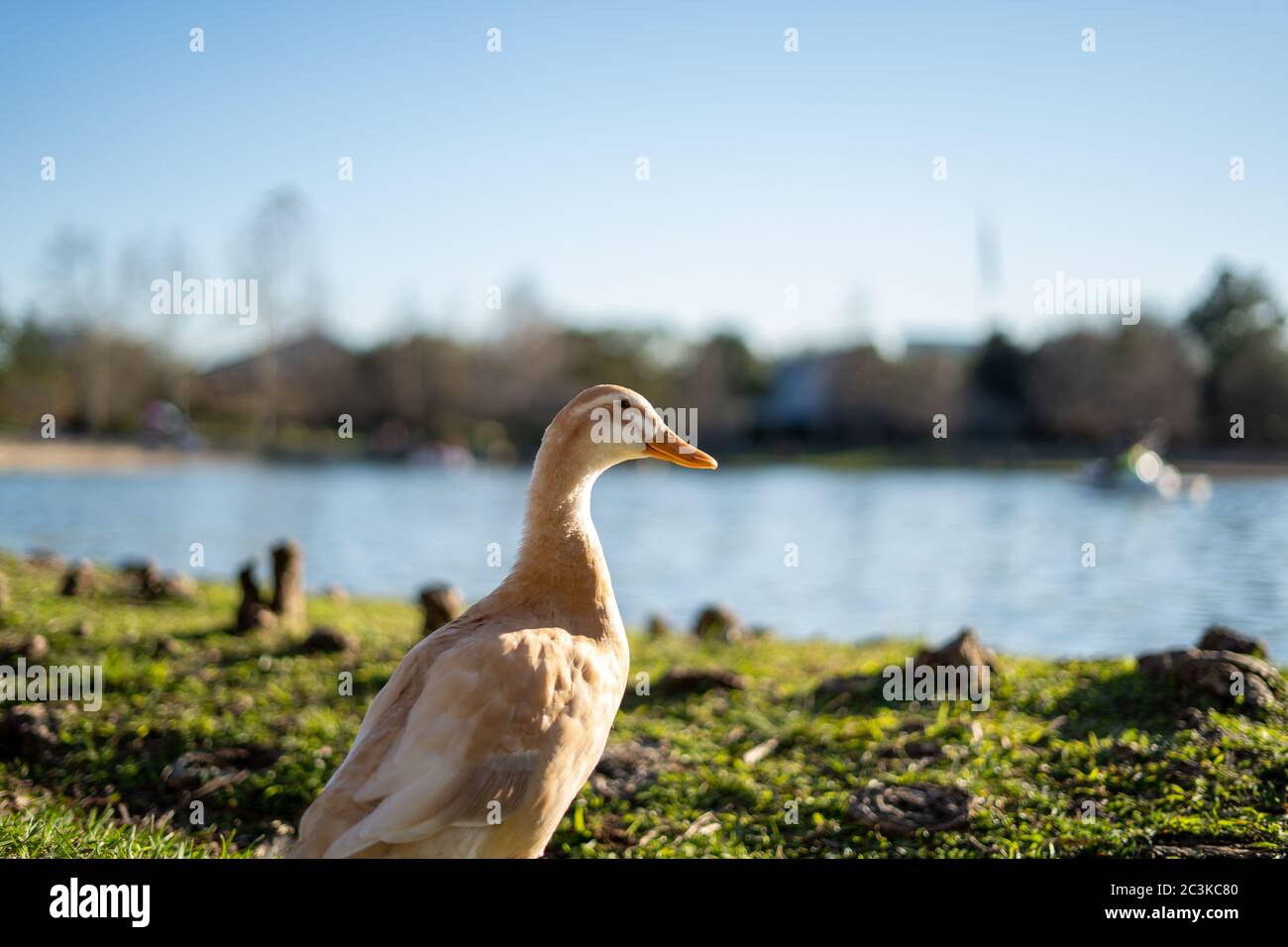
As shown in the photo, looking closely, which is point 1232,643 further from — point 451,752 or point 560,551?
point 451,752

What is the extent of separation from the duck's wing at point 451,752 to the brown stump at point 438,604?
130 inches

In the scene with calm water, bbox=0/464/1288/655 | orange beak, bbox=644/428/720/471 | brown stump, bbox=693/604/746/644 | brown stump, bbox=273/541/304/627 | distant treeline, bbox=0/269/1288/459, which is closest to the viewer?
orange beak, bbox=644/428/720/471

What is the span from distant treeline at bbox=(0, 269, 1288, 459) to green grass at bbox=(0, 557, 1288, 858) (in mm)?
29807

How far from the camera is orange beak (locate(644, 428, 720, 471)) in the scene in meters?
2.99

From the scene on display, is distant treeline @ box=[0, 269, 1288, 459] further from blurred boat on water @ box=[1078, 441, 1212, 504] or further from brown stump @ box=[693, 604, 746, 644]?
brown stump @ box=[693, 604, 746, 644]

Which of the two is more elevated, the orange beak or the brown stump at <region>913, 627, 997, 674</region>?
the orange beak

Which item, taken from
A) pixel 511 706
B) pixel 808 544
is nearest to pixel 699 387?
pixel 808 544

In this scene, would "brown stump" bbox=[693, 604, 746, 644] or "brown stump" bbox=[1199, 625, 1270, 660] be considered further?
"brown stump" bbox=[693, 604, 746, 644]

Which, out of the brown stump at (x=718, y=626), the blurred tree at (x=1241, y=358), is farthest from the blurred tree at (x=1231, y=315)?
the brown stump at (x=718, y=626)

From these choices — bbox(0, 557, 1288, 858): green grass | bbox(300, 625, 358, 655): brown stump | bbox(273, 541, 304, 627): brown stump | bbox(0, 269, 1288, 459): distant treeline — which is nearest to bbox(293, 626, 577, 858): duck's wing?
bbox(0, 557, 1288, 858): green grass

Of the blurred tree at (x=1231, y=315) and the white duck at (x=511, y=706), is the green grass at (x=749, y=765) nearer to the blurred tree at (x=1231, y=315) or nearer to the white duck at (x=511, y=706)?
the white duck at (x=511, y=706)

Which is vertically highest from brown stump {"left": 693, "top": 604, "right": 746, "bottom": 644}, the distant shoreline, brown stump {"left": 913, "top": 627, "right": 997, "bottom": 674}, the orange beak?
the distant shoreline
